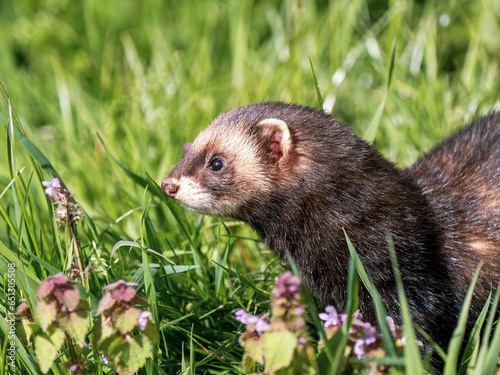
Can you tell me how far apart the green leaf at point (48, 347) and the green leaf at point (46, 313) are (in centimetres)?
8

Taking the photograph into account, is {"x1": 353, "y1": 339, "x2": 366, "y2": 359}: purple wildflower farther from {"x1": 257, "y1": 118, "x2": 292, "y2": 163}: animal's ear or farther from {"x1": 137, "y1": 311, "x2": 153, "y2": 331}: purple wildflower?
{"x1": 257, "y1": 118, "x2": 292, "y2": 163}: animal's ear

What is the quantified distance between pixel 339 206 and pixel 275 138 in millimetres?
375

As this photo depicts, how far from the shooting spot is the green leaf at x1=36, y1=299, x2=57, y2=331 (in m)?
1.61

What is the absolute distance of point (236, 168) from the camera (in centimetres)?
256

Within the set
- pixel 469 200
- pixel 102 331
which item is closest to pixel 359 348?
pixel 102 331

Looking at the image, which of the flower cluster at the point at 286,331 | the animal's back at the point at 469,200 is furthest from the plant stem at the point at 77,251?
the animal's back at the point at 469,200

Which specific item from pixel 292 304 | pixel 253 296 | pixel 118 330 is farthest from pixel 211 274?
pixel 292 304

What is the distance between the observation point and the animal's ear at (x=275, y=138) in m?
2.46

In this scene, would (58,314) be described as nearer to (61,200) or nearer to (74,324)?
(74,324)

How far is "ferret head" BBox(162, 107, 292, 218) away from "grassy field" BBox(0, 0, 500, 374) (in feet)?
0.40

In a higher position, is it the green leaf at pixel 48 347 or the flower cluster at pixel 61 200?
the flower cluster at pixel 61 200

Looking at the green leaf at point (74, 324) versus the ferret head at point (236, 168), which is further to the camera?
the ferret head at point (236, 168)

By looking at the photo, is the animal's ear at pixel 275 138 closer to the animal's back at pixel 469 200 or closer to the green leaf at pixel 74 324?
the animal's back at pixel 469 200

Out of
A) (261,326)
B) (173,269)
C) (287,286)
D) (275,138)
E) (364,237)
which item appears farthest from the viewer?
→ (275,138)
